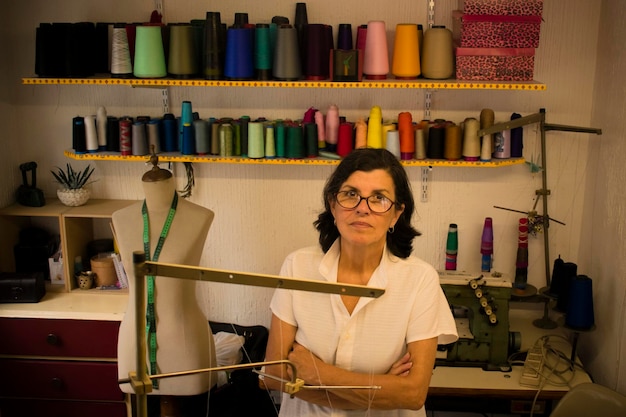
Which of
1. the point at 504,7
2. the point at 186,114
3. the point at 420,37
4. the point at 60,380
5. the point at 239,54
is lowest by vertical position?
the point at 60,380

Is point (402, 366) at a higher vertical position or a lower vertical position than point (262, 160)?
lower

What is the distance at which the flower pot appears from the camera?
336cm

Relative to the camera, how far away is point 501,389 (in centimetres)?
296

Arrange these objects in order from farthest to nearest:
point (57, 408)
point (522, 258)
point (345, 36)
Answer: point (522, 258), point (57, 408), point (345, 36)

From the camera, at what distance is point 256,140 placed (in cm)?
317

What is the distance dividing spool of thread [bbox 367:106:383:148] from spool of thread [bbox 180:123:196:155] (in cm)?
76

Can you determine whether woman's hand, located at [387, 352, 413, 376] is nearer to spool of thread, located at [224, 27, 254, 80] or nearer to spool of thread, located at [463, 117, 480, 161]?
spool of thread, located at [463, 117, 480, 161]

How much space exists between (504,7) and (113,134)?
5.75 ft

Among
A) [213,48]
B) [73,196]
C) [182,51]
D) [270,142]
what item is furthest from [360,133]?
[73,196]

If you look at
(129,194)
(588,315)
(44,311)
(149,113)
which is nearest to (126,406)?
(44,311)

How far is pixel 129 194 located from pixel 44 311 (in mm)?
706

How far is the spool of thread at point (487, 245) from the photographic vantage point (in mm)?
3350

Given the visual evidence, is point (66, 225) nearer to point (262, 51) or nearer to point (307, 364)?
point (262, 51)

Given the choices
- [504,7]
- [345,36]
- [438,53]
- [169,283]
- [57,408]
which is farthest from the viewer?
[57,408]
